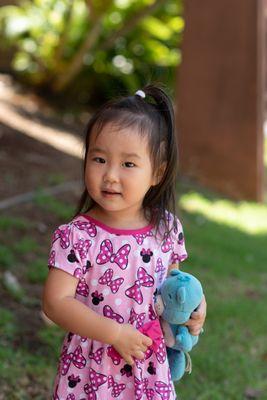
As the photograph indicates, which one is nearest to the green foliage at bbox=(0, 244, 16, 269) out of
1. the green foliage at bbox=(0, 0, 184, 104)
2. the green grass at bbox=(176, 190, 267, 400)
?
the green grass at bbox=(176, 190, 267, 400)

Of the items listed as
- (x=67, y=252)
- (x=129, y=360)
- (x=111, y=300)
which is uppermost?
(x=67, y=252)

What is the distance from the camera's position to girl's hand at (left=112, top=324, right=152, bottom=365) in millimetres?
2111

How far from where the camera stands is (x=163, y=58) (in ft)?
32.8

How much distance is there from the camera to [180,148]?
327 inches

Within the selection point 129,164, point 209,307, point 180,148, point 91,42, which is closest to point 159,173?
point 129,164

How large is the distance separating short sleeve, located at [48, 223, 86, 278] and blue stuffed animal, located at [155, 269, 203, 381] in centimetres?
25

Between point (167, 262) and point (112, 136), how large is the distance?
16.8 inches

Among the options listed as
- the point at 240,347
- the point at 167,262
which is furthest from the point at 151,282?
the point at 240,347

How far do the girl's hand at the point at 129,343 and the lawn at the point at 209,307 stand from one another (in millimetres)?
1267

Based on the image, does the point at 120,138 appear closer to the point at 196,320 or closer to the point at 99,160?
the point at 99,160

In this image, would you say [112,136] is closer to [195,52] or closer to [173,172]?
[173,172]

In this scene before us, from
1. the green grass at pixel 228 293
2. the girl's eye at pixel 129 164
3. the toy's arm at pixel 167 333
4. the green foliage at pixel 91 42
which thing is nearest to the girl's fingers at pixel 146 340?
the toy's arm at pixel 167 333

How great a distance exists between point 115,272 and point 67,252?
148 millimetres

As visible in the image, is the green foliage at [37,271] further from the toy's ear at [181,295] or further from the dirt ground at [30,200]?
the toy's ear at [181,295]
